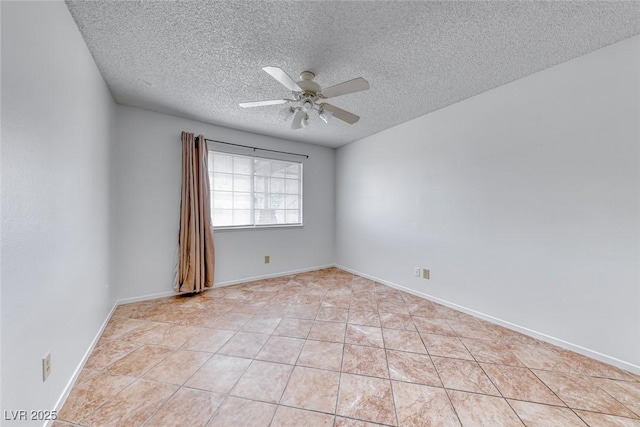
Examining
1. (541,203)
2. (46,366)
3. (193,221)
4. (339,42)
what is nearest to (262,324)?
(46,366)

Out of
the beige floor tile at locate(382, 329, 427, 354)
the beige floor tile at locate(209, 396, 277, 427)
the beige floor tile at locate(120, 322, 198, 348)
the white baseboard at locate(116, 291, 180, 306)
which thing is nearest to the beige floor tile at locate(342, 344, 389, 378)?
the beige floor tile at locate(382, 329, 427, 354)

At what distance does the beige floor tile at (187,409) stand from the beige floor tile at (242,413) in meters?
0.05

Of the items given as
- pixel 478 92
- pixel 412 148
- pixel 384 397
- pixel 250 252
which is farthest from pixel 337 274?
pixel 478 92

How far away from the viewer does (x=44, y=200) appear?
1211 millimetres

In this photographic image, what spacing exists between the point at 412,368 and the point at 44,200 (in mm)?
2472

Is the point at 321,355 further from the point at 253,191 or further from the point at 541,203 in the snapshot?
the point at 253,191

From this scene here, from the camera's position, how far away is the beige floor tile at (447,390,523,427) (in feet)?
4.17

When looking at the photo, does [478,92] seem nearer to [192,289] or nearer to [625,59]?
[625,59]

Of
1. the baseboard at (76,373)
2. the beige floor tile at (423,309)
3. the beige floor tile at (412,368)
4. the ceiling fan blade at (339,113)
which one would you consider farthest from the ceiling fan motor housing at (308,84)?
the baseboard at (76,373)

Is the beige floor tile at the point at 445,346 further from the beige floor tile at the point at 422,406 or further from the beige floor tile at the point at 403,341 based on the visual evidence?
the beige floor tile at the point at 422,406

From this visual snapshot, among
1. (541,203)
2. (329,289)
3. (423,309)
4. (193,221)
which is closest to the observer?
(541,203)

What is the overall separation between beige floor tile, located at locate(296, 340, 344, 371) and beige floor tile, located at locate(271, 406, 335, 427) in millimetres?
389

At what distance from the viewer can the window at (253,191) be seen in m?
3.52

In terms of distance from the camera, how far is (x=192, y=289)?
3.08 m
